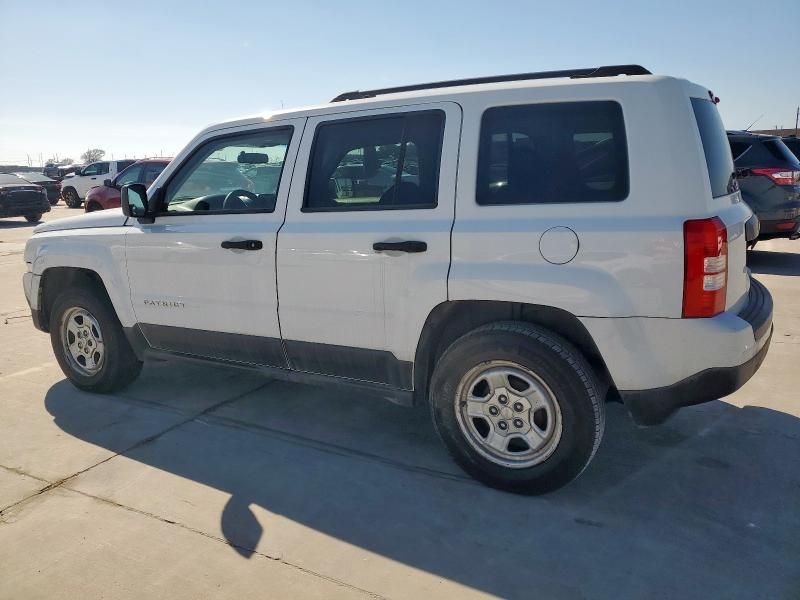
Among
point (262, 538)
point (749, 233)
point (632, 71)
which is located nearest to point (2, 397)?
point (262, 538)

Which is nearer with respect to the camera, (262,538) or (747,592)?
(747,592)

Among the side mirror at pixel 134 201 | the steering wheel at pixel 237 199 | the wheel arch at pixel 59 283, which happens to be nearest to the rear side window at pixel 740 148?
the steering wheel at pixel 237 199

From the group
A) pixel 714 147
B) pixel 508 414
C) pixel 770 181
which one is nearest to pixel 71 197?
pixel 770 181

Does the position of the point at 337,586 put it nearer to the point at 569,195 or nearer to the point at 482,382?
the point at 482,382

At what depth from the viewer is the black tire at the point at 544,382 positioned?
2.90 metres

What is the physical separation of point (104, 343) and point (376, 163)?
2.46 m

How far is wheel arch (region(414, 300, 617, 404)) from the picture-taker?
2994 millimetres

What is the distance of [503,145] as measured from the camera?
309 cm

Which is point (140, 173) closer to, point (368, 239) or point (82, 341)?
point (82, 341)

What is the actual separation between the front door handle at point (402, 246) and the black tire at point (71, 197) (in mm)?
23652

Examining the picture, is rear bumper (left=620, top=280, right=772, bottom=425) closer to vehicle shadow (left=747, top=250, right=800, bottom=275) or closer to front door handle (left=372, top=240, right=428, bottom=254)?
front door handle (left=372, top=240, right=428, bottom=254)

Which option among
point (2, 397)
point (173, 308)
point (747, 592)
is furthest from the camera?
point (2, 397)

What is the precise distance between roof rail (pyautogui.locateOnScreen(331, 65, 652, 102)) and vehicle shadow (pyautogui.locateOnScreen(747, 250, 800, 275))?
20.8 feet

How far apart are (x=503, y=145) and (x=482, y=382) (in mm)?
1174
